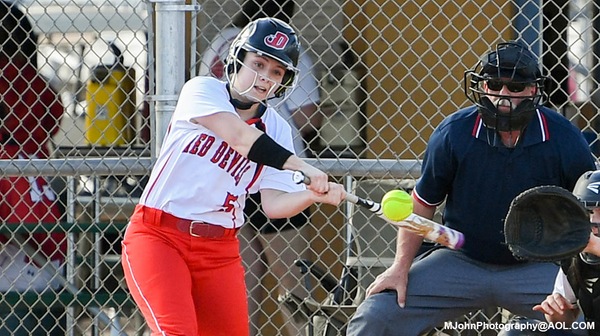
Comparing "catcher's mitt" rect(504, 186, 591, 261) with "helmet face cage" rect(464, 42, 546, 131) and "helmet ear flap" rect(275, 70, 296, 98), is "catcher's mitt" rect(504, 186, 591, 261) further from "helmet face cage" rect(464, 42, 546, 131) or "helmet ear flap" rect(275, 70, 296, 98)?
"helmet ear flap" rect(275, 70, 296, 98)

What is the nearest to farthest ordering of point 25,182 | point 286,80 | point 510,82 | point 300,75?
point 286,80
point 510,82
point 300,75
point 25,182

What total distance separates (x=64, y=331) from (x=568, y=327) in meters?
3.00

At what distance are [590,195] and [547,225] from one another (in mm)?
185

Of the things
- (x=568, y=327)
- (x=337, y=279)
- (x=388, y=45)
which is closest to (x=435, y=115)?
(x=388, y=45)

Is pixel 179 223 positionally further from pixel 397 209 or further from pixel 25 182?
pixel 25 182

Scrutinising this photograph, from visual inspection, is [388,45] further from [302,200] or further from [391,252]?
[302,200]

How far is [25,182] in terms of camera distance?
5.90m

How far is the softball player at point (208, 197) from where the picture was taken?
410 cm

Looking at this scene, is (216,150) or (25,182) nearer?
(216,150)

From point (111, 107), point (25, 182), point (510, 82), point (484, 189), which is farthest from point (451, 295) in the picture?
point (111, 107)

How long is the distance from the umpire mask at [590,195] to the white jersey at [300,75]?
2238 mm

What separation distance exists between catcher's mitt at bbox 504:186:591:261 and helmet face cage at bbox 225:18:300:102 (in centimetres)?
113

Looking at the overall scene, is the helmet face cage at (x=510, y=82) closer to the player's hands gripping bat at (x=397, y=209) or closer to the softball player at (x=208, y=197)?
the player's hands gripping bat at (x=397, y=209)

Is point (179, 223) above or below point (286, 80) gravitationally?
below
